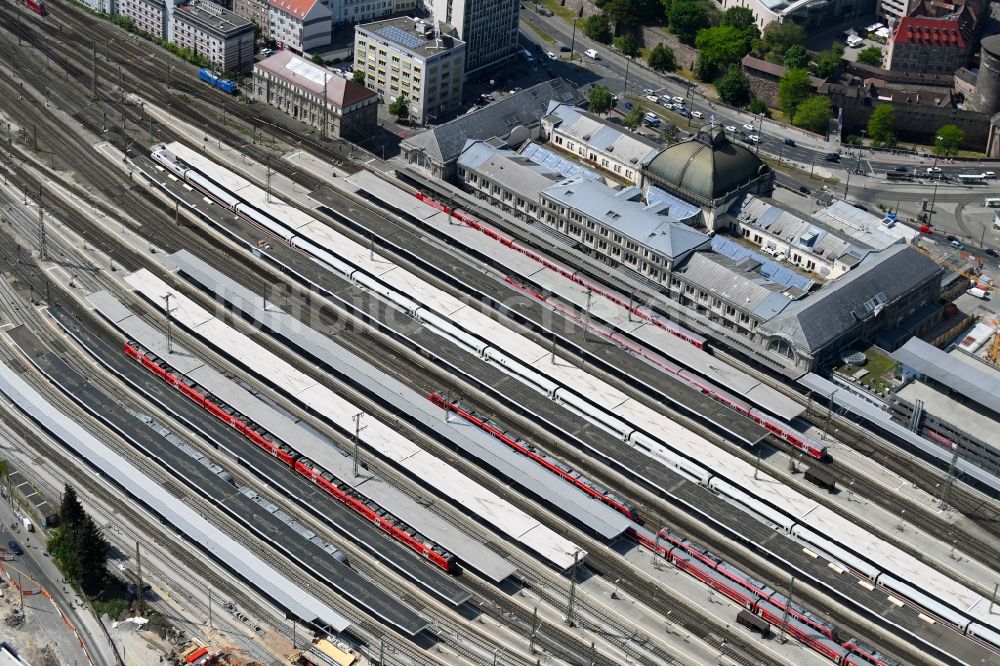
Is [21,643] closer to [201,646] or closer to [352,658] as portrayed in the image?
[201,646]

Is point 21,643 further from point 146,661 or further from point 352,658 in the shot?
point 352,658

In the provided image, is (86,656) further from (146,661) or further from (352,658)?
(352,658)

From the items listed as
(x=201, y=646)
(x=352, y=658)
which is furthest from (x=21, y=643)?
(x=352, y=658)

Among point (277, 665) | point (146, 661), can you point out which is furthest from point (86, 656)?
point (277, 665)

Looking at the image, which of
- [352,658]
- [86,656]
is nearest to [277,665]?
[352,658]
